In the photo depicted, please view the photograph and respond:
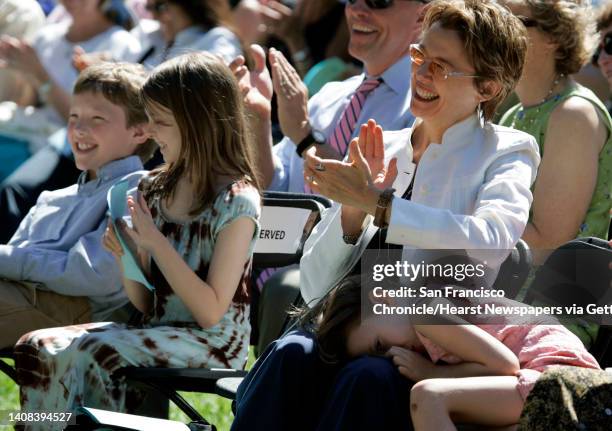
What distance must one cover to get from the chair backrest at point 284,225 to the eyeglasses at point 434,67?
1.05 m

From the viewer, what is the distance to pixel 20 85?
6.41m

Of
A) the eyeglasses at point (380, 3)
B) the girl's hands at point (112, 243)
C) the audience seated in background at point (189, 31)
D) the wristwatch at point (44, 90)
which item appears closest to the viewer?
the girl's hands at point (112, 243)

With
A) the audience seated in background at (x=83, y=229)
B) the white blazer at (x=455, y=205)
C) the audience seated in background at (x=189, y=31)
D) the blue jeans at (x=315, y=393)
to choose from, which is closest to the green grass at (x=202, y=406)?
the audience seated in background at (x=83, y=229)

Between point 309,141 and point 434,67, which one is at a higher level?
point 434,67

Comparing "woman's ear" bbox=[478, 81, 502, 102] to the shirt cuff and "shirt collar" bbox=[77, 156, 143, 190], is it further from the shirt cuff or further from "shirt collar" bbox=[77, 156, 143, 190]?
the shirt cuff

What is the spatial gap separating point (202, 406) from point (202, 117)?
1977mm

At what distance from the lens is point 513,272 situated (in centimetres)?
347

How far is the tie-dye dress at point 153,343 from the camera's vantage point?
3.96 meters

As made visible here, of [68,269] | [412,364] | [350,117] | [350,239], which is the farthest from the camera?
[350,117]

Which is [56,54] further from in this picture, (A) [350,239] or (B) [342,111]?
(A) [350,239]

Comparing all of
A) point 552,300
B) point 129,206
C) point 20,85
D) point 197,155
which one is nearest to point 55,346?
point 129,206

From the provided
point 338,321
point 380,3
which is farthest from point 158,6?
point 338,321

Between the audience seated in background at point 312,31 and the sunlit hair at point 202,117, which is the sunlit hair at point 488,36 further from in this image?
the audience seated in background at point 312,31

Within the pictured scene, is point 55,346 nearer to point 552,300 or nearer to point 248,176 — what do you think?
point 248,176
